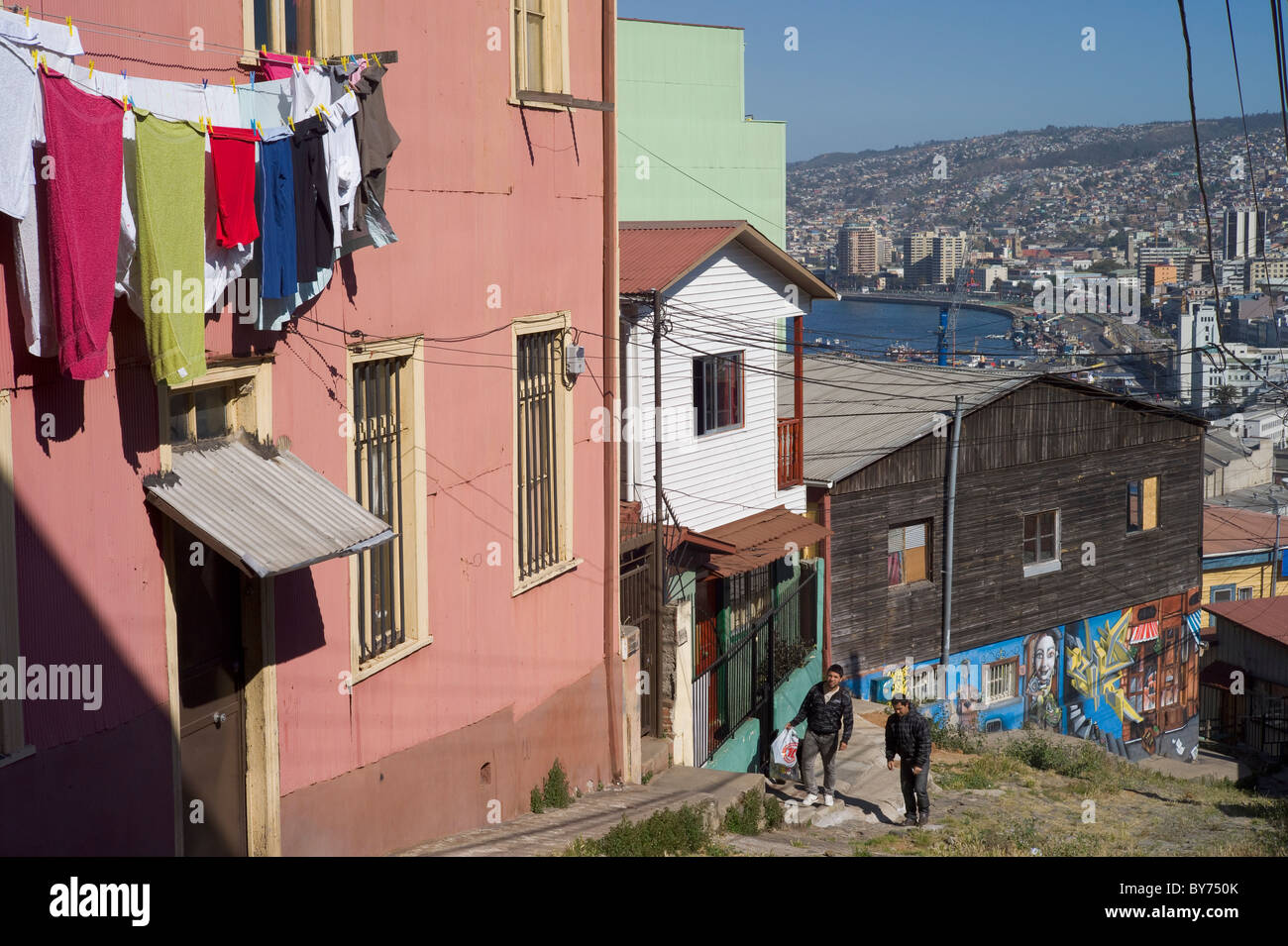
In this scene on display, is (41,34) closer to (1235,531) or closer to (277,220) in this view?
(277,220)

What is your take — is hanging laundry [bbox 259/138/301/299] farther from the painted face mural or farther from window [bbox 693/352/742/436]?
the painted face mural

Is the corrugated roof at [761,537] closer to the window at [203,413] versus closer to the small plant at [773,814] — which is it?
the small plant at [773,814]

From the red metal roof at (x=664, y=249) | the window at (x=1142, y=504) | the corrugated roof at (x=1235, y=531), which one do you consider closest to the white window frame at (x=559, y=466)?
the red metal roof at (x=664, y=249)

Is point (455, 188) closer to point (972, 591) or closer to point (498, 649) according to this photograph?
point (498, 649)

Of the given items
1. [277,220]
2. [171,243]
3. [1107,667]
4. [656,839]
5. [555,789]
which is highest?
[277,220]

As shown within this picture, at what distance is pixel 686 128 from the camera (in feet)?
126

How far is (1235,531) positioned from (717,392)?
2816 centimetres

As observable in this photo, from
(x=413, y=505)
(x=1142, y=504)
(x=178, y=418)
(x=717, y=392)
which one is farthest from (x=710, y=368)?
(x=1142, y=504)

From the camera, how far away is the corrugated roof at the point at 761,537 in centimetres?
1691

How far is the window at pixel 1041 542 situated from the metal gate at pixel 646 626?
45.8 feet

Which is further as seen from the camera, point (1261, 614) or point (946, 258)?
point (946, 258)

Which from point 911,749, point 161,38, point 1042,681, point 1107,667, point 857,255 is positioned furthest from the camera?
point 857,255

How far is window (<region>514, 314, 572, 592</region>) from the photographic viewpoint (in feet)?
35.5

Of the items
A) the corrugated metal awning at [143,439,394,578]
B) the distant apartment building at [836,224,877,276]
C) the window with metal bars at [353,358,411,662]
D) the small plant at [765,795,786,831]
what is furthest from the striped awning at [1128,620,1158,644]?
the distant apartment building at [836,224,877,276]
